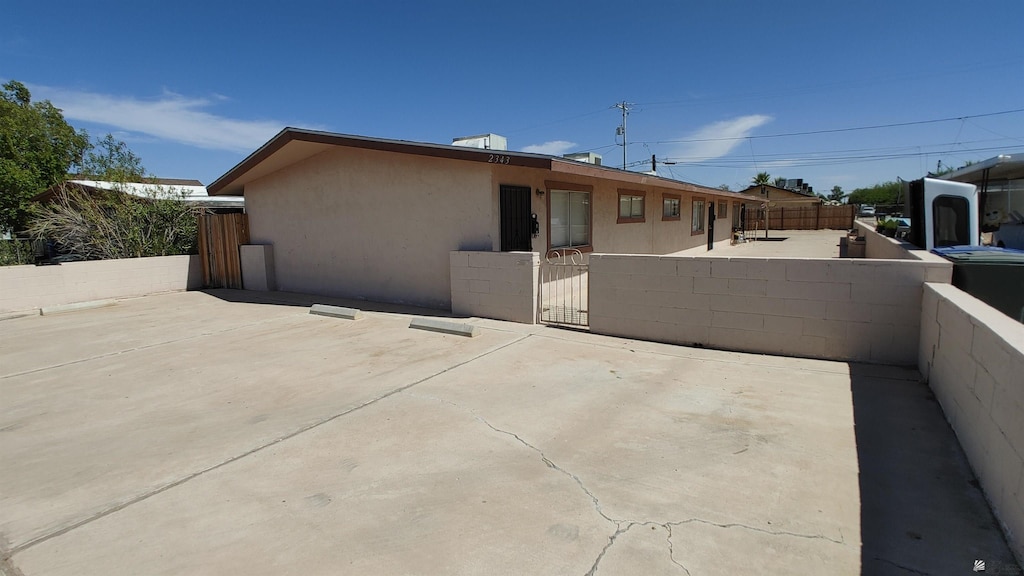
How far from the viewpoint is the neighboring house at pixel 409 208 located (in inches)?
339

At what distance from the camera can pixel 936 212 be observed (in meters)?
6.79

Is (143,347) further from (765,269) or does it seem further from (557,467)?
(765,269)

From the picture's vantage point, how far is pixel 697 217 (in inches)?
764

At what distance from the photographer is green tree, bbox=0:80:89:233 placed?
20016 mm

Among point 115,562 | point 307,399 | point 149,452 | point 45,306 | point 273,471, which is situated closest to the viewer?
point 115,562

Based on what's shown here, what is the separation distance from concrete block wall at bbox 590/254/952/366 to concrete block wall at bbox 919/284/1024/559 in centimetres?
77

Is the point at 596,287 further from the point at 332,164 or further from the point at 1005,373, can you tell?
the point at 332,164

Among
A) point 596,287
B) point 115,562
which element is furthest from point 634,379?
point 115,562

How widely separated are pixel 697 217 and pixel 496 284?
13903 mm

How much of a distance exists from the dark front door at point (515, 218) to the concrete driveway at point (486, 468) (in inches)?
123

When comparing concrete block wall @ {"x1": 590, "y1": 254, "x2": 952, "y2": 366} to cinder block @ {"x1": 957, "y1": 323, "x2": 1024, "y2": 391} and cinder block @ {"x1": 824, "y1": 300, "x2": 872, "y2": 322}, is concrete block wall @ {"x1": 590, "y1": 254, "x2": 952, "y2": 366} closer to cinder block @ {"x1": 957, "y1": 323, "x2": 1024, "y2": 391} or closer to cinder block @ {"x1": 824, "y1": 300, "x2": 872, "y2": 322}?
cinder block @ {"x1": 824, "y1": 300, "x2": 872, "y2": 322}

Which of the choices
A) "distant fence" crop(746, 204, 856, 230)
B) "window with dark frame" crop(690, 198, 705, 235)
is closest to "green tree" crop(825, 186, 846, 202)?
"distant fence" crop(746, 204, 856, 230)

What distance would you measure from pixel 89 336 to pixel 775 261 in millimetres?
10269

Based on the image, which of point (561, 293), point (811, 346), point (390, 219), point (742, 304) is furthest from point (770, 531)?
point (390, 219)
